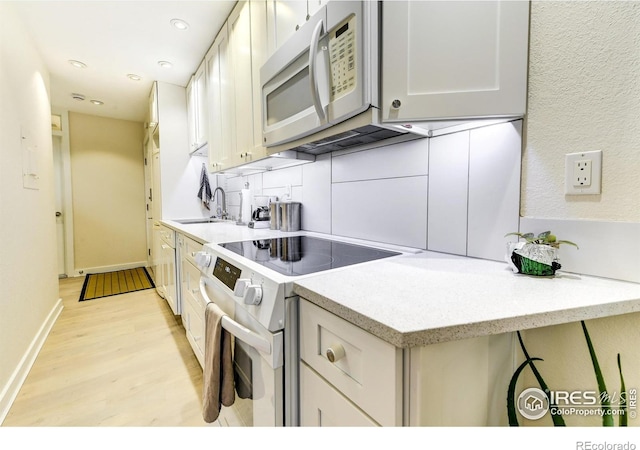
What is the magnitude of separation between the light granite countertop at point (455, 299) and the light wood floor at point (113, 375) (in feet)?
4.01

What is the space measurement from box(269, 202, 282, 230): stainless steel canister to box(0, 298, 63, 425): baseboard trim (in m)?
1.65

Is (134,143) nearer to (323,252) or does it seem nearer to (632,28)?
(323,252)

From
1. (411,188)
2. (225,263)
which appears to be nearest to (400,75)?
(411,188)

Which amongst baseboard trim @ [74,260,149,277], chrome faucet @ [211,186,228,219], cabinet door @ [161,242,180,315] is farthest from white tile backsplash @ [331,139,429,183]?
baseboard trim @ [74,260,149,277]

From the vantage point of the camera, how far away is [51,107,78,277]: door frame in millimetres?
3957

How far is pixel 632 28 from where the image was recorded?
0.67 m

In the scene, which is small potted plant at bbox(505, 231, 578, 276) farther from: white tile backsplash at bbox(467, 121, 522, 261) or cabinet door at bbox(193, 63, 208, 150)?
cabinet door at bbox(193, 63, 208, 150)

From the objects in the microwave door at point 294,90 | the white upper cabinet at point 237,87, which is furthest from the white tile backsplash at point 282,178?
the microwave door at point 294,90

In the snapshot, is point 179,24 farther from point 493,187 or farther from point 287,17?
point 493,187

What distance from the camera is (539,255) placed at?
2.46 feet

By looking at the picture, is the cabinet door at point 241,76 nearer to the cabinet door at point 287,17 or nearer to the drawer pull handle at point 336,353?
the cabinet door at point 287,17

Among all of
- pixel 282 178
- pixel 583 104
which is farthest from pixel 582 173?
pixel 282 178

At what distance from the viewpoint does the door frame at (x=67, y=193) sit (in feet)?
13.0

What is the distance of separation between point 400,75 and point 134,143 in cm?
485
